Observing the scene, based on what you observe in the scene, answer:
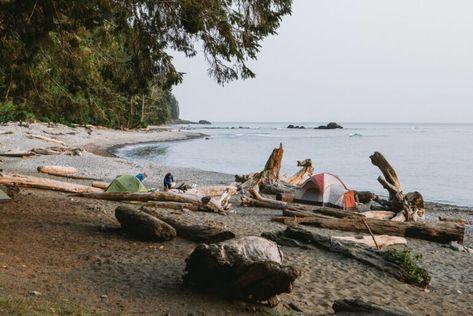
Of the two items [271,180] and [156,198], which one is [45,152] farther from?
[156,198]

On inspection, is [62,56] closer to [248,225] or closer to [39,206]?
[39,206]

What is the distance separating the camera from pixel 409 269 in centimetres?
946

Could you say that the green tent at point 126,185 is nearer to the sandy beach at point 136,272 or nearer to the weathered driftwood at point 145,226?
the sandy beach at point 136,272

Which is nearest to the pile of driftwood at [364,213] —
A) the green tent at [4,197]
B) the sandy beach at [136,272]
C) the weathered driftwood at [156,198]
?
the sandy beach at [136,272]

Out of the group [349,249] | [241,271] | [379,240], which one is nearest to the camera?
[241,271]

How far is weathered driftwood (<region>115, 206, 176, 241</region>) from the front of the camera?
961cm

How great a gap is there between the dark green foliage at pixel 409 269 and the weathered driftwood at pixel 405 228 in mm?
3754

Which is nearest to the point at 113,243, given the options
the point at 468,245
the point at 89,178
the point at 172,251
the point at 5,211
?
the point at 172,251

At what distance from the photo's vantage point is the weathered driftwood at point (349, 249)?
937 cm

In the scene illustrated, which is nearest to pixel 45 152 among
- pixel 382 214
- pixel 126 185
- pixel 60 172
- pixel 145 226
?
pixel 60 172

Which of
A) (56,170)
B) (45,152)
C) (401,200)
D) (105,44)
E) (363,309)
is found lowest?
(45,152)

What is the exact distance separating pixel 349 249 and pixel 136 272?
185 inches

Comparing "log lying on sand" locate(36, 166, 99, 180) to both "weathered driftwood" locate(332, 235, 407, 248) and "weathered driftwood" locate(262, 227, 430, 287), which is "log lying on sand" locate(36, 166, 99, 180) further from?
"weathered driftwood" locate(332, 235, 407, 248)

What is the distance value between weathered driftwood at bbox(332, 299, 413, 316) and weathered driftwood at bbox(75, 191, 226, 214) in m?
8.75
